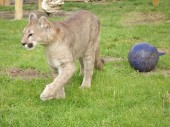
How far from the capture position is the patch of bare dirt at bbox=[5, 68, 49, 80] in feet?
26.6

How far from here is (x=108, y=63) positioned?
9062 millimetres

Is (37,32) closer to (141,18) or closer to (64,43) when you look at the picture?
(64,43)

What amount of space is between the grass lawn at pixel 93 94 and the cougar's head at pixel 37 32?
37.2 inches

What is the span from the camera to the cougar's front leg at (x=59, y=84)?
585cm

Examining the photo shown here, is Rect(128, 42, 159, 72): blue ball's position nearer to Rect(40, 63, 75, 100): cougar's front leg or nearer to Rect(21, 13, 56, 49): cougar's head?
Rect(40, 63, 75, 100): cougar's front leg

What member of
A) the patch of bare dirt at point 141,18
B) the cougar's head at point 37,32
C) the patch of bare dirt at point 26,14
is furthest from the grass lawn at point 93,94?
the patch of bare dirt at point 26,14

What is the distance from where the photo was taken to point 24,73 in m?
8.35

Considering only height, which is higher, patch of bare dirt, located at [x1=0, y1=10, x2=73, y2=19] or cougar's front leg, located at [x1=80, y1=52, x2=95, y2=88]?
cougar's front leg, located at [x1=80, y1=52, x2=95, y2=88]

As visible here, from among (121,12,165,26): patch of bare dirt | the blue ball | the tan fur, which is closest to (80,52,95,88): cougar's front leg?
the tan fur

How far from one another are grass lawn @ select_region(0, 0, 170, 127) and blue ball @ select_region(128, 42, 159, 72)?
0.46 feet

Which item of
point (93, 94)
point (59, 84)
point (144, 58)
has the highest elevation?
point (59, 84)

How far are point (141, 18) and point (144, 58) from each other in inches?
302

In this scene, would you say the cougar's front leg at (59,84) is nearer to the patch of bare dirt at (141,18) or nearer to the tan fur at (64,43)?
the tan fur at (64,43)

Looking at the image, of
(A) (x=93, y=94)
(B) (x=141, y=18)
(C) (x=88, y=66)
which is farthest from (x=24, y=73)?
(B) (x=141, y=18)
